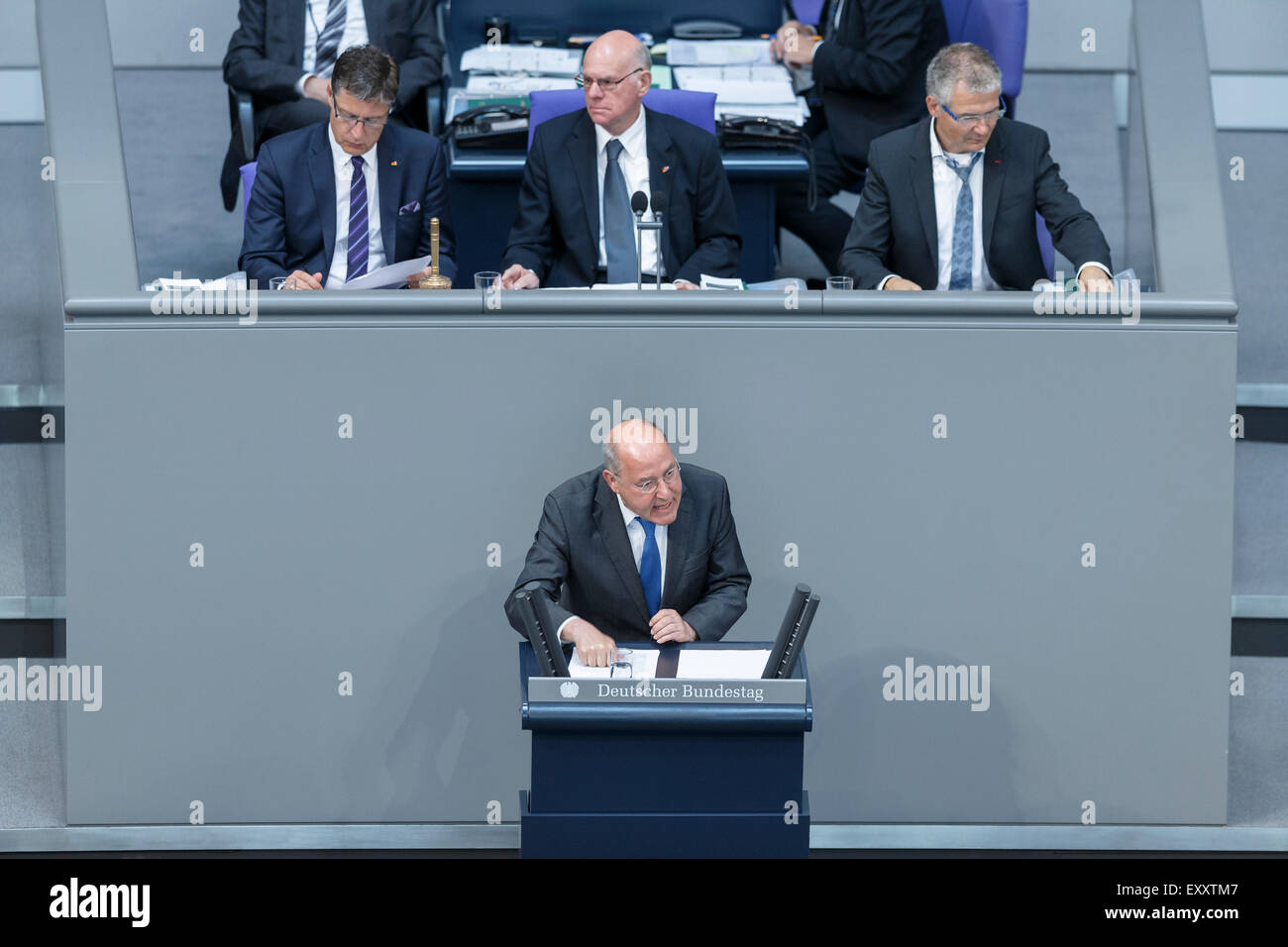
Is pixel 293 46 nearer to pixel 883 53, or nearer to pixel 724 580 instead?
pixel 883 53

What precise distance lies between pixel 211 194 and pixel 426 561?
339 centimetres

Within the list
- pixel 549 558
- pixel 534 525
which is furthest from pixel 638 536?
pixel 534 525

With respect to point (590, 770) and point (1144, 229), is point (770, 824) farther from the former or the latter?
point (1144, 229)

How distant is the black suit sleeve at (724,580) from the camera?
439cm

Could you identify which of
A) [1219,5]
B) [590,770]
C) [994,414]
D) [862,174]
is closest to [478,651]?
[590,770]

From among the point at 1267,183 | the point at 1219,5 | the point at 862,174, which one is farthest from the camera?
the point at 1219,5

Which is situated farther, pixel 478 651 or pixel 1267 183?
pixel 1267 183

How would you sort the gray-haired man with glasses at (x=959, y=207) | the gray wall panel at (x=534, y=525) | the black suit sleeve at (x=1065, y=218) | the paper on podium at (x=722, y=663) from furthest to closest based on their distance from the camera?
1. the gray-haired man with glasses at (x=959, y=207)
2. the black suit sleeve at (x=1065, y=218)
3. the gray wall panel at (x=534, y=525)
4. the paper on podium at (x=722, y=663)

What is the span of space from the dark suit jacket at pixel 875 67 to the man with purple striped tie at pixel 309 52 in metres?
1.38

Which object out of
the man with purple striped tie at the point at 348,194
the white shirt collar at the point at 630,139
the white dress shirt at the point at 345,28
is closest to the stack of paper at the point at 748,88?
the white shirt collar at the point at 630,139

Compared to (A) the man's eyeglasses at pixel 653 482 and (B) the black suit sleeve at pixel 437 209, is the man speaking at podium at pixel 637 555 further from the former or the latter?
(B) the black suit sleeve at pixel 437 209

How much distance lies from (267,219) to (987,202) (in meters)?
2.07
